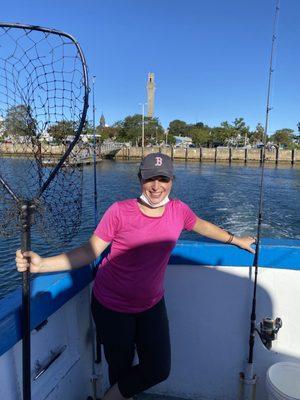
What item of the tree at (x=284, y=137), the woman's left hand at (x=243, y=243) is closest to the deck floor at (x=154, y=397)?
the woman's left hand at (x=243, y=243)

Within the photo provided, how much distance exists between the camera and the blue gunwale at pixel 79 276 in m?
1.81

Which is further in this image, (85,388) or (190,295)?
(190,295)

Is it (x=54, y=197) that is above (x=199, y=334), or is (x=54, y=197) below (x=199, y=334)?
above

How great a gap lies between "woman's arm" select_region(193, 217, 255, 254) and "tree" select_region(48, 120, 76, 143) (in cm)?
96

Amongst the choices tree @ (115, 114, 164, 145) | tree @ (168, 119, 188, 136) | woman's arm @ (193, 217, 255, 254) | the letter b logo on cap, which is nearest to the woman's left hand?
woman's arm @ (193, 217, 255, 254)

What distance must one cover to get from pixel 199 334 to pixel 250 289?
553mm

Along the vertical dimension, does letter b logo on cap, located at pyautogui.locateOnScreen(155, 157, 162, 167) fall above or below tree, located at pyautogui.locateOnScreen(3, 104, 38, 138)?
below

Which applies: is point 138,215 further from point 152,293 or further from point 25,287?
point 25,287

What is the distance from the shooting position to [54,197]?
233 cm

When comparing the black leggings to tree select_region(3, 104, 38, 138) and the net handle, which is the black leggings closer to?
the net handle

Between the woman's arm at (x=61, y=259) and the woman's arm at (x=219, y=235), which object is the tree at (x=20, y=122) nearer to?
the woman's arm at (x=61, y=259)

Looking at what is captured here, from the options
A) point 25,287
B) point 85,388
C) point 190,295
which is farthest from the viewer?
point 190,295

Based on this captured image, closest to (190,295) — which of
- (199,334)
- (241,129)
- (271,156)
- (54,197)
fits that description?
(199,334)

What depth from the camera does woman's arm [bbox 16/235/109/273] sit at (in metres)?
1.72
